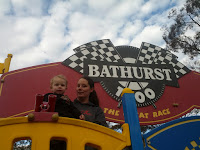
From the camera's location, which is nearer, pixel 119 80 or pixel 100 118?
pixel 100 118

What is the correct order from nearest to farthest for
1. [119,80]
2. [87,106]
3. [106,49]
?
[87,106], [119,80], [106,49]

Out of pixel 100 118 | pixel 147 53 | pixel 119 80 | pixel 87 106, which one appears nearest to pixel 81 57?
pixel 119 80

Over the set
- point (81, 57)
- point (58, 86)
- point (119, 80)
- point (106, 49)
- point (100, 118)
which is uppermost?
point (106, 49)

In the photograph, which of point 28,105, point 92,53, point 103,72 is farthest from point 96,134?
point 92,53

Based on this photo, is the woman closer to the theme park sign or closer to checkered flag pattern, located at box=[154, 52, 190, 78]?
the theme park sign

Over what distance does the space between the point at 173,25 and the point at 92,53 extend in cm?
361

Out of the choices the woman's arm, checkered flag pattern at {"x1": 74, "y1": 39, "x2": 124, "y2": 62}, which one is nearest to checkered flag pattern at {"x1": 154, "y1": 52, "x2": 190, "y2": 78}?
checkered flag pattern at {"x1": 74, "y1": 39, "x2": 124, "y2": 62}

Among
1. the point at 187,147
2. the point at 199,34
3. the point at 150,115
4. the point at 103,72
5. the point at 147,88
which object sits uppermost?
the point at 199,34

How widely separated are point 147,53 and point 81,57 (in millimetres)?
1401

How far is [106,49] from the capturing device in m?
3.36

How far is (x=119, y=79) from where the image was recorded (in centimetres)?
300

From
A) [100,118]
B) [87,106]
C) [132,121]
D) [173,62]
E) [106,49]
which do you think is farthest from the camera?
[173,62]

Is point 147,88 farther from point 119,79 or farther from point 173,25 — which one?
point 173,25

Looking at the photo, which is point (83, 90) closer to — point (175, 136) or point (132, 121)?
point (132, 121)
